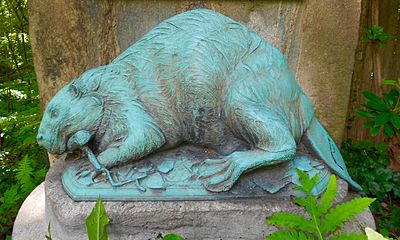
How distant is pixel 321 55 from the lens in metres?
2.69

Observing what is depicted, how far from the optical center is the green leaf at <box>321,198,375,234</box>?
1.45 meters

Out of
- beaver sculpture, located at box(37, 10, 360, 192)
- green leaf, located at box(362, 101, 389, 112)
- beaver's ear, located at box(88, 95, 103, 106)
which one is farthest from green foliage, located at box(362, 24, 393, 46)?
beaver's ear, located at box(88, 95, 103, 106)

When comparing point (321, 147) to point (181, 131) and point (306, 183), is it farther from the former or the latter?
point (181, 131)

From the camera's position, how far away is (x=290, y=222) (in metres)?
1.48

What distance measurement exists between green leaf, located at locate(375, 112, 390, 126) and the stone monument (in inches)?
53.4

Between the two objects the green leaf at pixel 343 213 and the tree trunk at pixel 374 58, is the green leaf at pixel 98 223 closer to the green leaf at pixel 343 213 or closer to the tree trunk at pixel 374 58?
the green leaf at pixel 343 213

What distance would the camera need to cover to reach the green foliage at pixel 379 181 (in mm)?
2844

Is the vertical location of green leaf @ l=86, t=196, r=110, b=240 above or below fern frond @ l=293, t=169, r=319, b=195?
below

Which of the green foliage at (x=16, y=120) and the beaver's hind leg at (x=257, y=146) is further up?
the beaver's hind leg at (x=257, y=146)

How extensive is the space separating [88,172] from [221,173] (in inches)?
23.8

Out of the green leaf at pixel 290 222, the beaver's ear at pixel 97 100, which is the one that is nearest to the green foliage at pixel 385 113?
the green leaf at pixel 290 222

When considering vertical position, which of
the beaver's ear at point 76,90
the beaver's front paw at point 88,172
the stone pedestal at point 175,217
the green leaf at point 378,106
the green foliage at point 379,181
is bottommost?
the green foliage at point 379,181

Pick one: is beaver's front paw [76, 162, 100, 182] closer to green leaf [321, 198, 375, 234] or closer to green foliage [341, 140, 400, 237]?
green leaf [321, 198, 375, 234]

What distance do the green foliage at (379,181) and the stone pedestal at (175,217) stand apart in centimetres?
135
